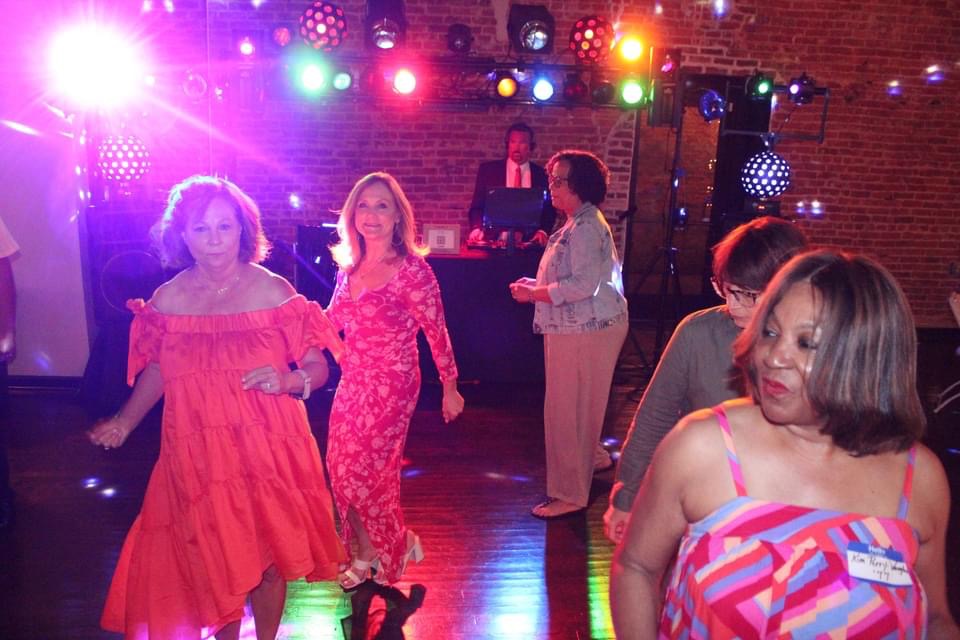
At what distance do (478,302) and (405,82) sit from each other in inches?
81.9

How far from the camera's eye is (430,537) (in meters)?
3.33

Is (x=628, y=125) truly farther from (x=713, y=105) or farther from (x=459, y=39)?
(x=459, y=39)

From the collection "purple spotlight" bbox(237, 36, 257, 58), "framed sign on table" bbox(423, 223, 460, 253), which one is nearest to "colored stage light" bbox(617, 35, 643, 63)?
"framed sign on table" bbox(423, 223, 460, 253)

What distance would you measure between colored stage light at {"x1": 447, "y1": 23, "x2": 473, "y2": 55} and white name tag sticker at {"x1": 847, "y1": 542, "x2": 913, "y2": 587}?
234 inches

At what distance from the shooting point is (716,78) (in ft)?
23.0

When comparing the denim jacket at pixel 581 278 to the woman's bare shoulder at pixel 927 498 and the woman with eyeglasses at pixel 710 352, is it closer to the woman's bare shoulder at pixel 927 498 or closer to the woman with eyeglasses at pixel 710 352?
the woman with eyeglasses at pixel 710 352

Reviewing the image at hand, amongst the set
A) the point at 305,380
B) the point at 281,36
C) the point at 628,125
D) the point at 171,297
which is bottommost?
the point at 305,380

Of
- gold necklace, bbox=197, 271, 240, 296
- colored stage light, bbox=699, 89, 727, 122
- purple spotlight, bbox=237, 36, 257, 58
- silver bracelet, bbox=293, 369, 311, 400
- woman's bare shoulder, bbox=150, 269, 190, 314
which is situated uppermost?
purple spotlight, bbox=237, 36, 257, 58

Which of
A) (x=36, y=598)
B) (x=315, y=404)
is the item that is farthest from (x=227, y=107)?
(x=36, y=598)

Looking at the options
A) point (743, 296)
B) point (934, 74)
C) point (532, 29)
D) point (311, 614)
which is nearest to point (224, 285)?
point (311, 614)

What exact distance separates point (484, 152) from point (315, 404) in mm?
3065

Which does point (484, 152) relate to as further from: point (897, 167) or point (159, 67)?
point (897, 167)

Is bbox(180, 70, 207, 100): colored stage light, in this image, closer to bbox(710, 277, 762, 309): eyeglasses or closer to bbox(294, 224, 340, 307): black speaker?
bbox(294, 224, 340, 307): black speaker

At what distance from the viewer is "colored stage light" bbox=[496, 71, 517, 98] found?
20.1ft
